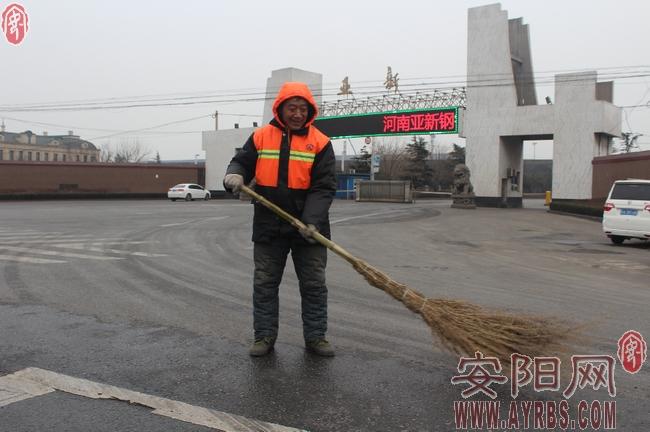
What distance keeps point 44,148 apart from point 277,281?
10856cm

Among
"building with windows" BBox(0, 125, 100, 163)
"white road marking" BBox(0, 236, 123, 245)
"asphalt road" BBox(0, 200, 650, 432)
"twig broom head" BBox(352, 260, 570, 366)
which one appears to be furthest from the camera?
"building with windows" BBox(0, 125, 100, 163)

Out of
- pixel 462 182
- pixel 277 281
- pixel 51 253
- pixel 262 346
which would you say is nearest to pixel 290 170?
pixel 277 281

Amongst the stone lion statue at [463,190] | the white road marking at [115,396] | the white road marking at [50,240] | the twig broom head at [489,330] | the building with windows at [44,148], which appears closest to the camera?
the white road marking at [115,396]

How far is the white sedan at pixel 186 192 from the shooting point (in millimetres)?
41031

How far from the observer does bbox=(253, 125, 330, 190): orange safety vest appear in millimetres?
4152

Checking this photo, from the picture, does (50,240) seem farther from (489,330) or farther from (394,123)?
(394,123)

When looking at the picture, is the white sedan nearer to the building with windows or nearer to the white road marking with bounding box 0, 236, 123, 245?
the white road marking with bounding box 0, 236, 123, 245

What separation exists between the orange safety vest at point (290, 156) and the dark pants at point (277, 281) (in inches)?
18.8

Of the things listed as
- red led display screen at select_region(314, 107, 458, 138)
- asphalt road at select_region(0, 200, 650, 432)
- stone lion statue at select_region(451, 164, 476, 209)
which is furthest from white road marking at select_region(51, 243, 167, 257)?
red led display screen at select_region(314, 107, 458, 138)

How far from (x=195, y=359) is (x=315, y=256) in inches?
47.0

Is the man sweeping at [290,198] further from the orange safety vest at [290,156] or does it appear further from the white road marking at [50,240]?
the white road marking at [50,240]

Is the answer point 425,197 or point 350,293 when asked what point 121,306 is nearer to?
point 350,293

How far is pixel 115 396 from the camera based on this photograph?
10.9 feet

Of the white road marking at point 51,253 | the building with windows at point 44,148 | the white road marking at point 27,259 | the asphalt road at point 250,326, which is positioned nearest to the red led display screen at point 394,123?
the asphalt road at point 250,326
